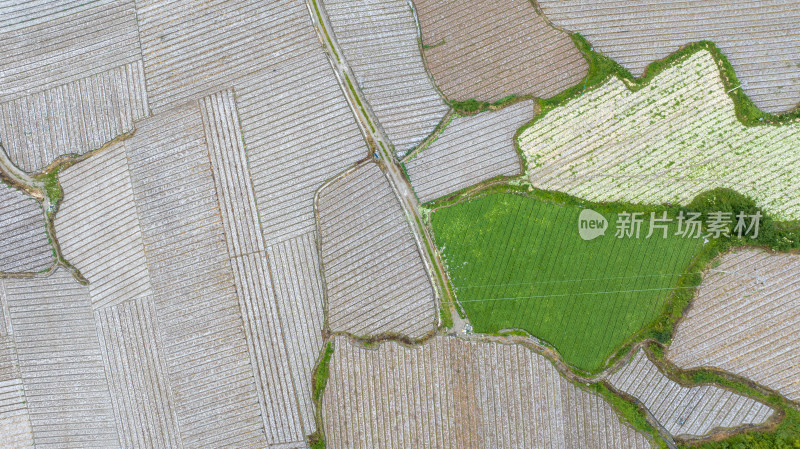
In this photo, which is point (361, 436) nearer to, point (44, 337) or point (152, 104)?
point (44, 337)

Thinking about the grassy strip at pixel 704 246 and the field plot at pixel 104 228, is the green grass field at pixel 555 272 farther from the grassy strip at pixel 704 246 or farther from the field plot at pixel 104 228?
the field plot at pixel 104 228

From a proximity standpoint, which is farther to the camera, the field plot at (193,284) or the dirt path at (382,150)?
the dirt path at (382,150)

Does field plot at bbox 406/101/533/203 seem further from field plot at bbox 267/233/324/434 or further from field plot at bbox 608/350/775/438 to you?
field plot at bbox 608/350/775/438

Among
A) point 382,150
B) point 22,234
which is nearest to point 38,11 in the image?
point 22,234

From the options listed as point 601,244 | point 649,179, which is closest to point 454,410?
point 601,244

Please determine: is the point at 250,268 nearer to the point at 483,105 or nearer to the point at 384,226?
the point at 384,226

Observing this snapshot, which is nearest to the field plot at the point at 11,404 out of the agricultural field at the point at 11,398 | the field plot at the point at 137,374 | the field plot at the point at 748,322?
the agricultural field at the point at 11,398

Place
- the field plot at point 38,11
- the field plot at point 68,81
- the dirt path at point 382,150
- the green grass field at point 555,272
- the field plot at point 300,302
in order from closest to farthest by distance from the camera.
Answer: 1. the green grass field at point 555,272
2. the field plot at point 300,302
3. the dirt path at point 382,150
4. the field plot at point 68,81
5. the field plot at point 38,11
